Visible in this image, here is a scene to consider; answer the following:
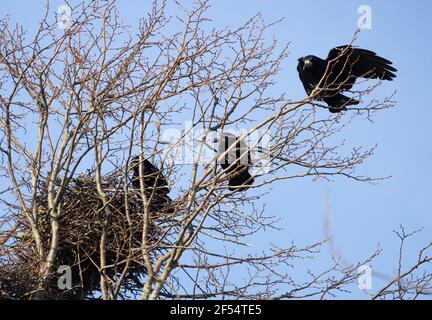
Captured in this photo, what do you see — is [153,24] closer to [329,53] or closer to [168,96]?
[168,96]

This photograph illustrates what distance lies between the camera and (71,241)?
32.0ft

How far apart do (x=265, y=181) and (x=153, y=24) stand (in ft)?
7.70

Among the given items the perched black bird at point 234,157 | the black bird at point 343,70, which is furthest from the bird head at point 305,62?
the perched black bird at point 234,157

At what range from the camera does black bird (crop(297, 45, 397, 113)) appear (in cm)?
939

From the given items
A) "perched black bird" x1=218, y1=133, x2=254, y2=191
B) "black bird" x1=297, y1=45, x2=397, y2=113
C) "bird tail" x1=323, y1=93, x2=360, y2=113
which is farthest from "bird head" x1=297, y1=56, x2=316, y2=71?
"perched black bird" x1=218, y1=133, x2=254, y2=191

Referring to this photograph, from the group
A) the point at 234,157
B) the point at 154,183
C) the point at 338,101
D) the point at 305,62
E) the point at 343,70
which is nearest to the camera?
the point at 234,157

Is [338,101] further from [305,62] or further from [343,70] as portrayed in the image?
[305,62]

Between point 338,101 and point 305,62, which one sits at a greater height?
point 305,62

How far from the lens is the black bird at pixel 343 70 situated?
9391mm

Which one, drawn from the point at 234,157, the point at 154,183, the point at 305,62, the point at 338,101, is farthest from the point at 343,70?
the point at 154,183

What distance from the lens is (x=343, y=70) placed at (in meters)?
10.0

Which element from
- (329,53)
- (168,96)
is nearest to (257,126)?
(168,96)

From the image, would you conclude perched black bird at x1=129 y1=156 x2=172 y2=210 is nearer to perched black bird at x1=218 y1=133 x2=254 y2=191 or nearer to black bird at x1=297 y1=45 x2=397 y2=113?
perched black bird at x1=218 y1=133 x2=254 y2=191

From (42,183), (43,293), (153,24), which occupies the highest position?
(153,24)
